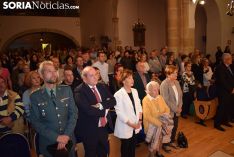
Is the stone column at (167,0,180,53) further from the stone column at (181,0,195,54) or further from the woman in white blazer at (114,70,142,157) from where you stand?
the woman in white blazer at (114,70,142,157)

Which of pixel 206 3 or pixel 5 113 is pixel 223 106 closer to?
pixel 5 113

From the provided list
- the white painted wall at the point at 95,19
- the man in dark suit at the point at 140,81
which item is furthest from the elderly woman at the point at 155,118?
the white painted wall at the point at 95,19

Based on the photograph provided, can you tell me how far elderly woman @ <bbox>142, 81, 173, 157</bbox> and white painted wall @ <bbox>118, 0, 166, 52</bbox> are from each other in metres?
10.4

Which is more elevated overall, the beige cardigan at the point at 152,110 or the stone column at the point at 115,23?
the stone column at the point at 115,23

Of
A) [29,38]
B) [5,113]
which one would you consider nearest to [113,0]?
[29,38]

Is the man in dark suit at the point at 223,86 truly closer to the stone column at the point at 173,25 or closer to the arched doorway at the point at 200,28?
the stone column at the point at 173,25

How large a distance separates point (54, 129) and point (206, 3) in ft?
35.4

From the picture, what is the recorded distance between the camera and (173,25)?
9.42 meters

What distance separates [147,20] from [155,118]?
446 inches

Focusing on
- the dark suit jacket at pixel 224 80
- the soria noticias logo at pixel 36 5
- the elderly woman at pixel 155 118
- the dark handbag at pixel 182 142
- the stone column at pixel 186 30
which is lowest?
the dark handbag at pixel 182 142

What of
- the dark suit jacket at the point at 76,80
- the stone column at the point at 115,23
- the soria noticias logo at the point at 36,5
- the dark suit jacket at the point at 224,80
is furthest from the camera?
the soria noticias logo at the point at 36,5

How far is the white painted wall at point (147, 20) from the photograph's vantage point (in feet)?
46.1

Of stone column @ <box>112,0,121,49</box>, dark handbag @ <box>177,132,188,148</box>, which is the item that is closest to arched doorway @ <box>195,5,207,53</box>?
stone column @ <box>112,0,121,49</box>

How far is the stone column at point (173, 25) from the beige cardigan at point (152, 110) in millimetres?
5947
